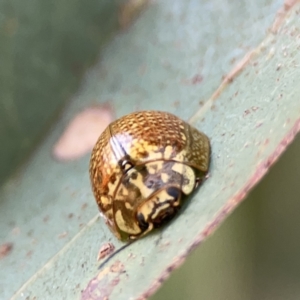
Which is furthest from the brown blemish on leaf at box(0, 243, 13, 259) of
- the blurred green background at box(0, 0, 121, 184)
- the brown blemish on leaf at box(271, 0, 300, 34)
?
the brown blemish on leaf at box(271, 0, 300, 34)

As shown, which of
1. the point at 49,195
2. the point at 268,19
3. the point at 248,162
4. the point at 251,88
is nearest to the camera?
the point at 248,162

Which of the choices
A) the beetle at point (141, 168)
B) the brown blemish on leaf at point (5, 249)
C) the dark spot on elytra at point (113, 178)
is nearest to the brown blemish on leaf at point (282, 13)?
the beetle at point (141, 168)

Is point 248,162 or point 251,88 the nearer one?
point 248,162

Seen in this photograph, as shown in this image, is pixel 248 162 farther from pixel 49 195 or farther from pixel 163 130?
pixel 49 195

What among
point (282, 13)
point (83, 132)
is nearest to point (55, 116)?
point (83, 132)

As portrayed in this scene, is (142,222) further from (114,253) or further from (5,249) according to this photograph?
(5,249)

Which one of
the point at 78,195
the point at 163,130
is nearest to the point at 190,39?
the point at 163,130

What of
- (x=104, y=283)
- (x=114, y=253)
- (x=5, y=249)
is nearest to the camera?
(x=104, y=283)
